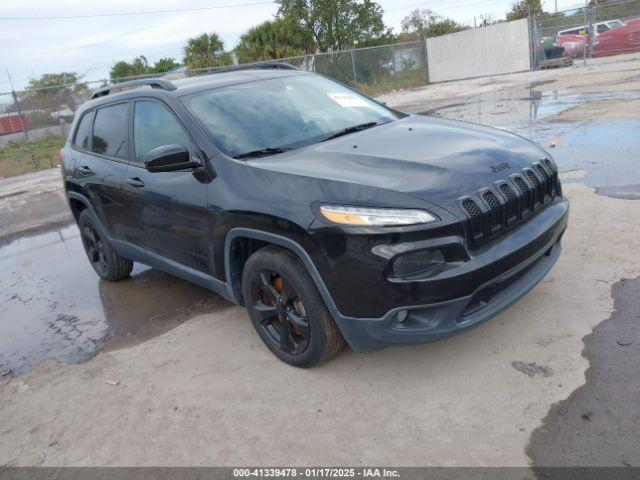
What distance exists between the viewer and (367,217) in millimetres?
2754

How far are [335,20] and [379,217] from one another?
3474cm

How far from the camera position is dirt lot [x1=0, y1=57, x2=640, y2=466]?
8.63 ft

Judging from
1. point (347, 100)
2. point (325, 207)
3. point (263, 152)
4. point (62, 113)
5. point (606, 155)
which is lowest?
point (606, 155)

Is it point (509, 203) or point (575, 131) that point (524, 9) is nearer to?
point (575, 131)

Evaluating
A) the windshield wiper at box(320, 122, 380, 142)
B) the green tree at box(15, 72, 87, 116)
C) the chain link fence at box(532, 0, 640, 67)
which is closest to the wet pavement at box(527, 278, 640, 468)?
the windshield wiper at box(320, 122, 380, 142)

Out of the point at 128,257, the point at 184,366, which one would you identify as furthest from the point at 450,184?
the point at 128,257

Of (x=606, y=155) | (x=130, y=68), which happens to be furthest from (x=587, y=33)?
(x=130, y=68)

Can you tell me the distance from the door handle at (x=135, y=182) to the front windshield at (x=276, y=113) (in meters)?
0.74

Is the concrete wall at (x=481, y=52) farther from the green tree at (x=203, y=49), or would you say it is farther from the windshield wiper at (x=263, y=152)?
the windshield wiper at (x=263, y=152)

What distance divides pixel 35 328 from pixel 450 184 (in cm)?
367

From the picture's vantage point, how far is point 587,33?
73.2 ft

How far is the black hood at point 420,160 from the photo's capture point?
289cm

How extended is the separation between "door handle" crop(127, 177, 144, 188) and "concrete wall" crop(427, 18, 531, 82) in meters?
23.3

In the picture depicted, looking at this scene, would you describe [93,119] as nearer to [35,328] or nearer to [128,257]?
[128,257]
